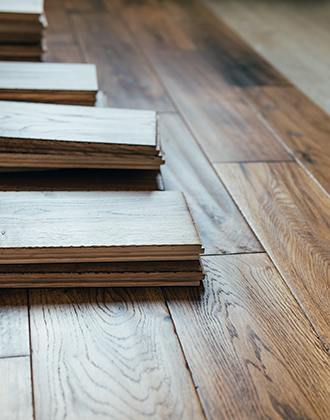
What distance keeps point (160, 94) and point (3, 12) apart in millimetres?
594

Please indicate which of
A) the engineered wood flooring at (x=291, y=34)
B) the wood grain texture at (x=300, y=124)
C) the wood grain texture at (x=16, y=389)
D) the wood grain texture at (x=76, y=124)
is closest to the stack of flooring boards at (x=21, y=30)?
the wood grain texture at (x=76, y=124)

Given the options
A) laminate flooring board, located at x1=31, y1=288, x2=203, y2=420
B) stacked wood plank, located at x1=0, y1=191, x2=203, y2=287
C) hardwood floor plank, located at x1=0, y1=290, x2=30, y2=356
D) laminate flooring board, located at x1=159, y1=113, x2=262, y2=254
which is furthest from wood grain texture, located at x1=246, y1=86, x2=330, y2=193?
hardwood floor plank, located at x1=0, y1=290, x2=30, y2=356

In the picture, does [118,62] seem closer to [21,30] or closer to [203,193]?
[21,30]

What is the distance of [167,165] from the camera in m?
1.78

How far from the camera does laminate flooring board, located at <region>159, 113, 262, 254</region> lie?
147 centimetres

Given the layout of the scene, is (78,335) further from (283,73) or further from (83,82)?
(283,73)

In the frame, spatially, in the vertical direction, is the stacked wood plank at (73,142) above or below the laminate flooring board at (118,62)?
above

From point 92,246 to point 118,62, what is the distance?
1.47 metres

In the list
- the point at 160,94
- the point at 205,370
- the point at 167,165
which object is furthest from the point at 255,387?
the point at 160,94

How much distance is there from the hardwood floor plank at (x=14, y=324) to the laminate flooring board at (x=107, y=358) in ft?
0.06

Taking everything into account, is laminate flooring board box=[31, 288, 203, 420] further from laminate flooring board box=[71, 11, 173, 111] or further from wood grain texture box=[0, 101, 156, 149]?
laminate flooring board box=[71, 11, 173, 111]

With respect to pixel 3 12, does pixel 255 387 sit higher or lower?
lower

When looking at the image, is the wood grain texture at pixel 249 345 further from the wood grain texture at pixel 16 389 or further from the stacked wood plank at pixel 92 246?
the wood grain texture at pixel 16 389

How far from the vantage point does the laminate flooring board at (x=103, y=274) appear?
1267 millimetres
